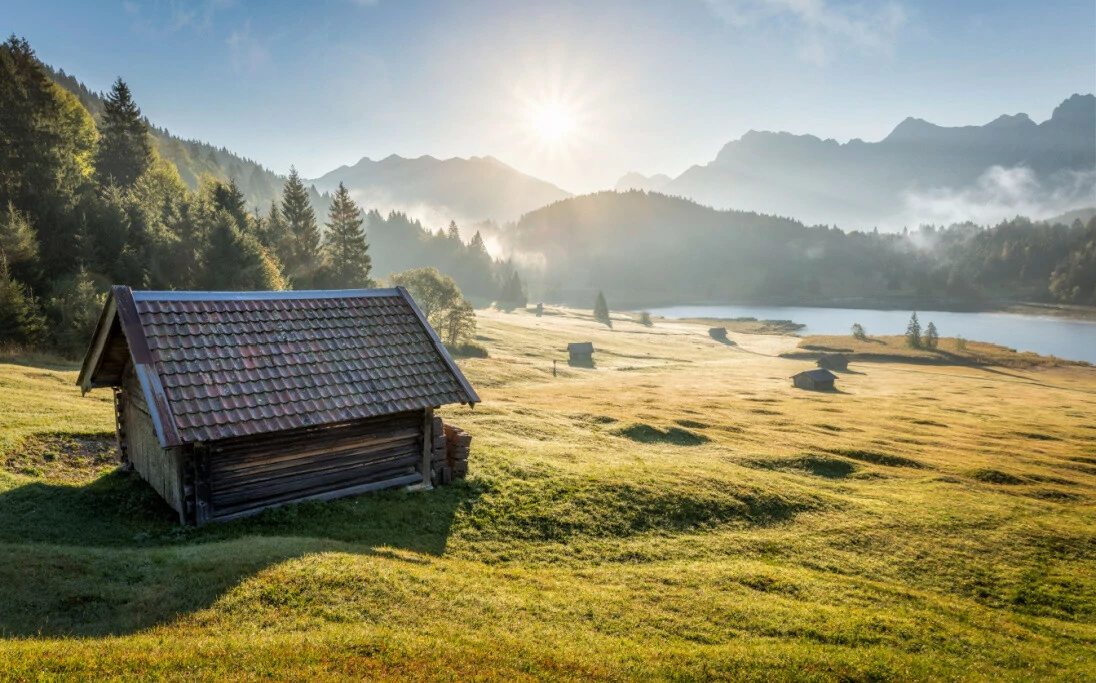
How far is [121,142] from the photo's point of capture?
3211 inches

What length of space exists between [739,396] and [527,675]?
53.3m

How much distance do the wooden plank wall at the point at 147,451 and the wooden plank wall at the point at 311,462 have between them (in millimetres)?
1092

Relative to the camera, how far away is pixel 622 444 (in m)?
30.9

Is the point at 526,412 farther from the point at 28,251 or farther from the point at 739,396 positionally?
the point at 28,251

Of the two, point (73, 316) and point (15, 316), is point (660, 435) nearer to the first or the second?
point (73, 316)

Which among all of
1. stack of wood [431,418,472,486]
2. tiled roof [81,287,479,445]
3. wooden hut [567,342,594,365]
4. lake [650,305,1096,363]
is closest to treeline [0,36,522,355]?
tiled roof [81,287,479,445]

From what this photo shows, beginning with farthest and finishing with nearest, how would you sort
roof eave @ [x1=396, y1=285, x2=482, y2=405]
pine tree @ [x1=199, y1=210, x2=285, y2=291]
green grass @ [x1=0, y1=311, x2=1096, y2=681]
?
pine tree @ [x1=199, y1=210, x2=285, y2=291], roof eave @ [x1=396, y1=285, x2=482, y2=405], green grass @ [x1=0, y1=311, x2=1096, y2=681]

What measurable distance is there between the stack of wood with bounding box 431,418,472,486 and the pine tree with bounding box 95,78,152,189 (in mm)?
89349

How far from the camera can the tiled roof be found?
14.4 m

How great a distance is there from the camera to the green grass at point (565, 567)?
904 centimetres

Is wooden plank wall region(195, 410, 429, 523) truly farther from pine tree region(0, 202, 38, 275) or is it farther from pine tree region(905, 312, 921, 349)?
pine tree region(905, 312, 921, 349)

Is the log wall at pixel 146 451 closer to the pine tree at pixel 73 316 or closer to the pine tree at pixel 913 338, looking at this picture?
the pine tree at pixel 73 316

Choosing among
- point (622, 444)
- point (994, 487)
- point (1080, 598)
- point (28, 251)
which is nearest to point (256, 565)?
point (622, 444)

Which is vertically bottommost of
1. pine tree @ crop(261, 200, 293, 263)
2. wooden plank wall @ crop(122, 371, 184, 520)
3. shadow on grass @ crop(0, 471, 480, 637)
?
shadow on grass @ crop(0, 471, 480, 637)
